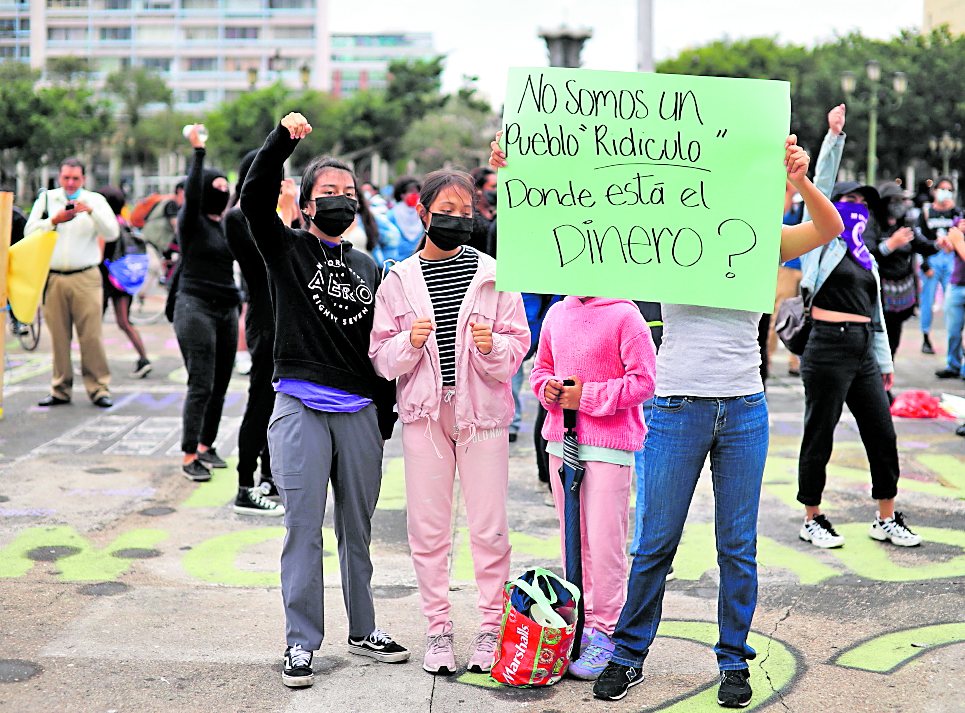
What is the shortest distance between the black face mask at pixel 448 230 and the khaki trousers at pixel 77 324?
6304mm

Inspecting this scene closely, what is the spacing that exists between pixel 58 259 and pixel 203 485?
135 inches

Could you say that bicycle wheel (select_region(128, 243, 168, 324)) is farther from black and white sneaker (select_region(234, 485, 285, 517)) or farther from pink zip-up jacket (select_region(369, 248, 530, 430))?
pink zip-up jacket (select_region(369, 248, 530, 430))

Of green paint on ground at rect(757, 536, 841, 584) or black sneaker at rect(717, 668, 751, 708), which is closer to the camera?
black sneaker at rect(717, 668, 751, 708)

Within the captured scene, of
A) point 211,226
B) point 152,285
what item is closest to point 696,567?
point 211,226

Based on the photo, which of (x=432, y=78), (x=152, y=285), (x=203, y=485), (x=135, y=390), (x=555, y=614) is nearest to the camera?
(x=555, y=614)

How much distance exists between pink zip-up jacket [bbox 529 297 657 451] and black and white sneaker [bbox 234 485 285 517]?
2636 mm

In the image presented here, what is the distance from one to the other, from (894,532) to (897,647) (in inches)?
60.9

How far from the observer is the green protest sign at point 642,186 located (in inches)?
146

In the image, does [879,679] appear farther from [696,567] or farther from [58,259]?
[58,259]

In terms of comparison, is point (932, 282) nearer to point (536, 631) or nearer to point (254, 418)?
point (254, 418)

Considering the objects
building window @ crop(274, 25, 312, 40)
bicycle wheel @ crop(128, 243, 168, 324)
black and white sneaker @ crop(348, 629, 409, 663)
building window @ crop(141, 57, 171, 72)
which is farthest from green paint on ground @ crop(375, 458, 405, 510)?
building window @ crop(274, 25, 312, 40)

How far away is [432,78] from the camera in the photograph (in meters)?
75.2

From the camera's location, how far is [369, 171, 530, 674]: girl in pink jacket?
404 centimetres

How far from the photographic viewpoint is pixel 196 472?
23.4 ft
